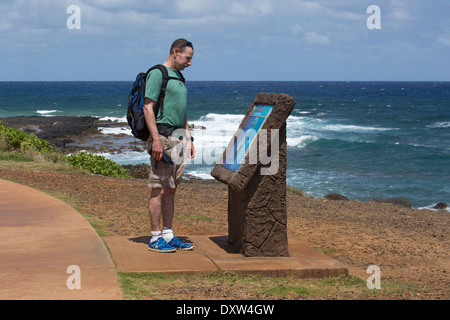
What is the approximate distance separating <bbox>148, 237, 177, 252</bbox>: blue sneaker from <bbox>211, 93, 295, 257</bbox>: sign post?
704 mm

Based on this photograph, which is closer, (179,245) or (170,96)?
(170,96)

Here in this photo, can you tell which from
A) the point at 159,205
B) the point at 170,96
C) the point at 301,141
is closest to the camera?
the point at 170,96

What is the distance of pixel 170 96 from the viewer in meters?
5.56

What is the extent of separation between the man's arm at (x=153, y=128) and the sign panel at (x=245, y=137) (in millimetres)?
818

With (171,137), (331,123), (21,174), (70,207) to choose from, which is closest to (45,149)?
(21,174)

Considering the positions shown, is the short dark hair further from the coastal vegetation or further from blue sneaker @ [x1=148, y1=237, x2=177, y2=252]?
the coastal vegetation

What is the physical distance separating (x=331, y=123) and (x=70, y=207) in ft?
147

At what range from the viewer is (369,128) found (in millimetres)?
46469

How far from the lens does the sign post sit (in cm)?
577

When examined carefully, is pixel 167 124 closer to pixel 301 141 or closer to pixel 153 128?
pixel 153 128

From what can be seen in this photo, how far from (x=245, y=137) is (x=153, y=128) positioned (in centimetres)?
102

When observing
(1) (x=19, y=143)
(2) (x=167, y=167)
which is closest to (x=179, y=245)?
(2) (x=167, y=167)

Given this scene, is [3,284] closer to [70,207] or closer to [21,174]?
[70,207]

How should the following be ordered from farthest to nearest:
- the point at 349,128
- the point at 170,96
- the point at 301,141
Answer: the point at 349,128 → the point at 301,141 → the point at 170,96
